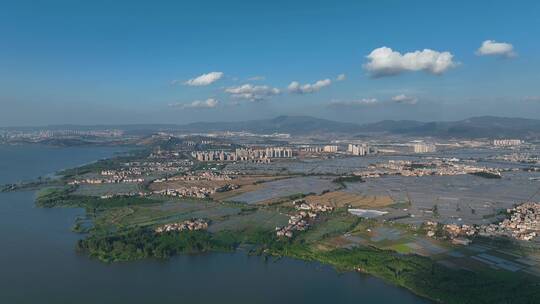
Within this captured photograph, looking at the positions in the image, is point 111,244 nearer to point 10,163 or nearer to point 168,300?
point 168,300

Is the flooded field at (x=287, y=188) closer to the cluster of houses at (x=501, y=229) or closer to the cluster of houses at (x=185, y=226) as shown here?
the cluster of houses at (x=185, y=226)

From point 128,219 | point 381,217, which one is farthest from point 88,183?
point 381,217

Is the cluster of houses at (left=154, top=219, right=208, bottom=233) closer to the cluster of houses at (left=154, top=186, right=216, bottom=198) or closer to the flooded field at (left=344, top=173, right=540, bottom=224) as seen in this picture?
the cluster of houses at (left=154, top=186, right=216, bottom=198)

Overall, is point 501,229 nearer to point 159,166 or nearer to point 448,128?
point 159,166

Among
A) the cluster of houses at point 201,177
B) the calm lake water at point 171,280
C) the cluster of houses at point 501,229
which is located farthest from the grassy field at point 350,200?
the cluster of houses at point 201,177

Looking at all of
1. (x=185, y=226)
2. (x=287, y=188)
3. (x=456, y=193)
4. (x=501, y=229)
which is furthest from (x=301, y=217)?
(x=456, y=193)
